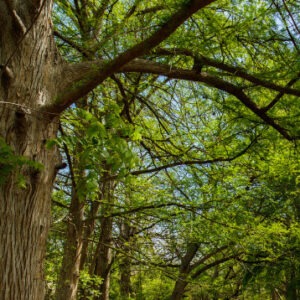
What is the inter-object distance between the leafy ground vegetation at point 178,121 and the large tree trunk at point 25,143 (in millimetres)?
168

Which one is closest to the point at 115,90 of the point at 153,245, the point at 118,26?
the point at 118,26

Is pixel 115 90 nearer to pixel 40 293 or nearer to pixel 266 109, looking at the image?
pixel 266 109

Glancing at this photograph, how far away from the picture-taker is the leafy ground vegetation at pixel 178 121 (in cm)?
290

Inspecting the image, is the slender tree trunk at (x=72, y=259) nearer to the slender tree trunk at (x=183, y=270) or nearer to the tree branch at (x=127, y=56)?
the tree branch at (x=127, y=56)

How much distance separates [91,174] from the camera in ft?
8.30

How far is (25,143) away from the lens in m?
2.87

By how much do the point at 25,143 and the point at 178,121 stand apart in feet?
8.88

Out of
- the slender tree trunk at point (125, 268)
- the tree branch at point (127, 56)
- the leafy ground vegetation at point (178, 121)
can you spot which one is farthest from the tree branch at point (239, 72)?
the slender tree trunk at point (125, 268)

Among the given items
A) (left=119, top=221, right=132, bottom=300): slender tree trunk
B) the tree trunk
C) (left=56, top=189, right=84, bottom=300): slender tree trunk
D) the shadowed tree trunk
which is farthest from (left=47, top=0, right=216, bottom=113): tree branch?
(left=119, top=221, right=132, bottom=300): slender tree trunk

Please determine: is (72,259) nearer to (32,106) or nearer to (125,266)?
(32,106)

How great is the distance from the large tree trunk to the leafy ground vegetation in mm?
168

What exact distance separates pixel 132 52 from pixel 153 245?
16.7 feet

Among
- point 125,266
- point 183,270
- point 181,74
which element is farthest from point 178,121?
point 183,270

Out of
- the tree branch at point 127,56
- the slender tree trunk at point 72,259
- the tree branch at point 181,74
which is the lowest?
the slender tree trunk at point 72,259
